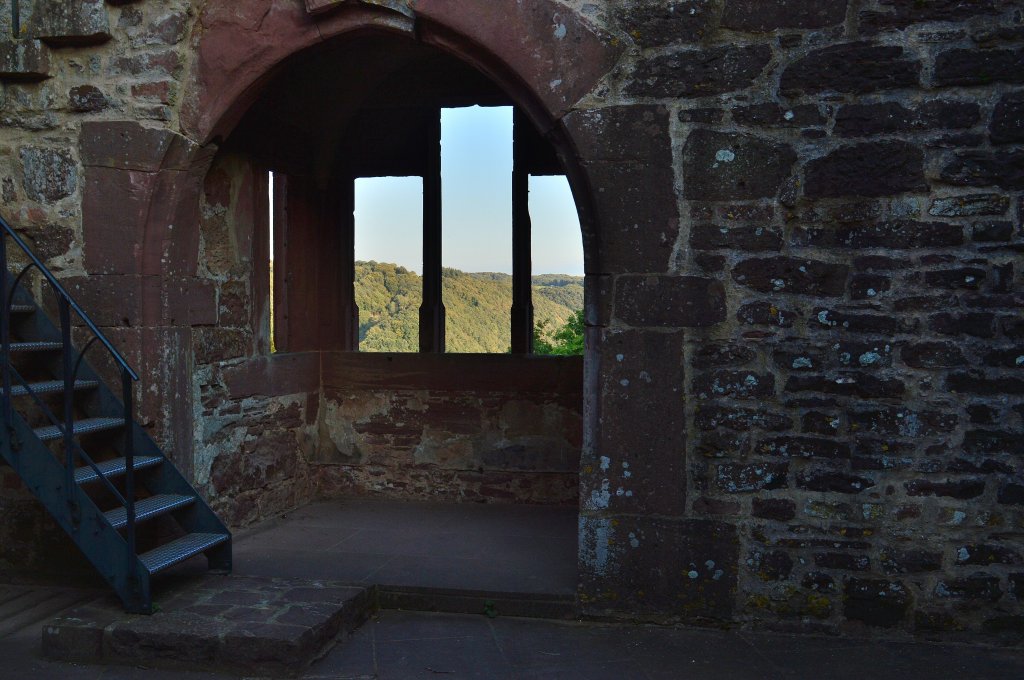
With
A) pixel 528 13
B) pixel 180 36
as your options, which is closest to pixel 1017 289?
pixel 528 13

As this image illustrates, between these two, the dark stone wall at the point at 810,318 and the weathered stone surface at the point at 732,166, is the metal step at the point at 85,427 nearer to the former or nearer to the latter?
the dark stone wall at the point at 810,318

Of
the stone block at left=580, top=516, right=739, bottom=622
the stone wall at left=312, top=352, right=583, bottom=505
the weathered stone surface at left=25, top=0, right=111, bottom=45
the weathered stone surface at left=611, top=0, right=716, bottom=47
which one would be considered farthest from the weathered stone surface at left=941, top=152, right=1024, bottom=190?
the weathered stone surface at left=25, top=0, right=111, bottom=45

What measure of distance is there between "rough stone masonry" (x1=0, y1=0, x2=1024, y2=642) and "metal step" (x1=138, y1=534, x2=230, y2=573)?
5.82 ft

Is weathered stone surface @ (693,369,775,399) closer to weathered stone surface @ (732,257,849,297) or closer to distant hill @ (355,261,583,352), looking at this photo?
weathered stone surface @ (732,257,849,297)

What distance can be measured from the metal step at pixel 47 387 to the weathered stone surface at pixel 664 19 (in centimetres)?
308

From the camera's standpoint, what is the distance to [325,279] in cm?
678

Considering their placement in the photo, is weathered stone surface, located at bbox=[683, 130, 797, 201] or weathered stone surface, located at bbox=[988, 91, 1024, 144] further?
weathered stone surface, located at bbox=[683, 130, 797, 201]

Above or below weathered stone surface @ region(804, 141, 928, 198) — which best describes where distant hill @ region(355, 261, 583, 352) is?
below

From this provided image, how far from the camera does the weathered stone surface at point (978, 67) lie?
12.0 feet

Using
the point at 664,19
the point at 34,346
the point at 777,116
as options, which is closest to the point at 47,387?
the point at 34,346

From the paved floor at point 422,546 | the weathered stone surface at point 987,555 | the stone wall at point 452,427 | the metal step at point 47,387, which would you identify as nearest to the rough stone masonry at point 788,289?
the weathered stone surface at point 987,555

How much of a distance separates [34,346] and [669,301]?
2.99 m

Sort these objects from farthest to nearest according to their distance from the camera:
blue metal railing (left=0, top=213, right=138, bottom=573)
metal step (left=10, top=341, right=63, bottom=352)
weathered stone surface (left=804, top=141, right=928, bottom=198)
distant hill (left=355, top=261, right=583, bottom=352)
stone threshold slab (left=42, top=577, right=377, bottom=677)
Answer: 1. distant hill (left=355, top=261, right=583, bottom=352)
2. metal step (left=10, top=341, right=63, bottom=352)
3. weathered stone surface (left=804, top=141, right=928, bottom=198)
4. blue metal railing (left=0, top=213, right=138, bottom=573)
5. stone threshold slab (left=42, top=577, right=377, bottom=677)

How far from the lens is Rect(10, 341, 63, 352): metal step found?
3.99 metres
